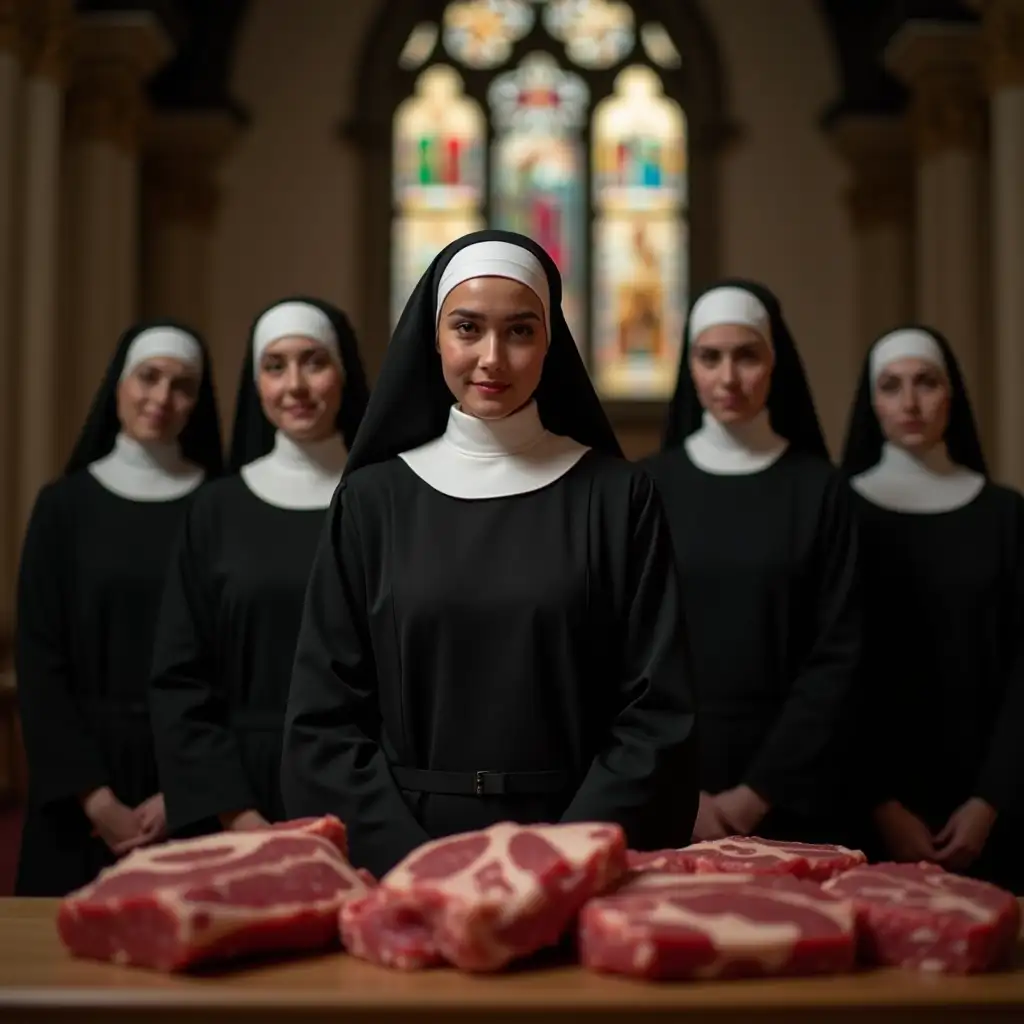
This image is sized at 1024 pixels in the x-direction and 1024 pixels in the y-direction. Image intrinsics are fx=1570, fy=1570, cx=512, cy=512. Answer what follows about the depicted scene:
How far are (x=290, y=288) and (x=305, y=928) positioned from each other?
1172 cm

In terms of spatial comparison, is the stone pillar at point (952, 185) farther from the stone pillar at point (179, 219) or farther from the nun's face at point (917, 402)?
the nun's face at point (917, 402)

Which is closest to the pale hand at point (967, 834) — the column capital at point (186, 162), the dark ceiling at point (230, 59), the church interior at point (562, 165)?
the church interior at point (562, 165)

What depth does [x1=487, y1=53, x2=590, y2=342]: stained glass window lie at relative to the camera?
13742 mm

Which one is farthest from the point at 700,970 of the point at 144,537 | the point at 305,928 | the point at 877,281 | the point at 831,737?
the point at 877,281

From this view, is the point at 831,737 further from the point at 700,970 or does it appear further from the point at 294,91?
the point at 294,91

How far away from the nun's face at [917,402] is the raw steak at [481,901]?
2.56 metres

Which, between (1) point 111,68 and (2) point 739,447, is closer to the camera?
(2) point 739,447

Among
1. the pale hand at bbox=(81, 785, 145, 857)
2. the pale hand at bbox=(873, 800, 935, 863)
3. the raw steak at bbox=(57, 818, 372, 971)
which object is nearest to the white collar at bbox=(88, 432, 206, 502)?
the pale hand at bbox=(81, 785, 145, 857)

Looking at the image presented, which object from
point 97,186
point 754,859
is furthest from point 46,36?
point 754,859

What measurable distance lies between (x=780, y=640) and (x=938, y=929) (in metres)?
2.06

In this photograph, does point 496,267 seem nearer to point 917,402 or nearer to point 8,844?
point 917,402

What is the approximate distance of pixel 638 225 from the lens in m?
13.7

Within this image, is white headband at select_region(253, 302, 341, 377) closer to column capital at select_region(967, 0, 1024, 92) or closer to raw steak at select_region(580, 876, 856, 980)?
raw steak at select_region(580, 876, 856, 980)

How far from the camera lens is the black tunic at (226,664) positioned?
3840mm
